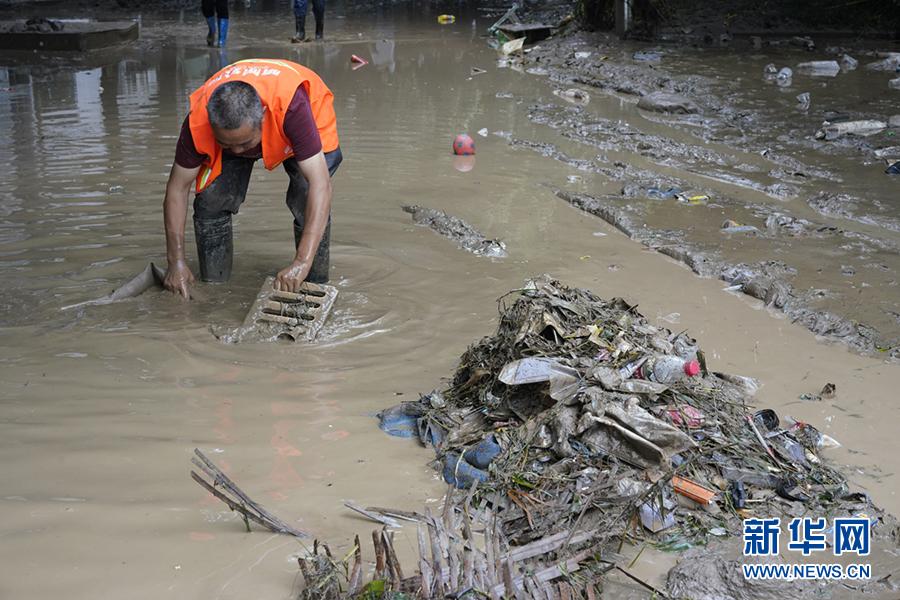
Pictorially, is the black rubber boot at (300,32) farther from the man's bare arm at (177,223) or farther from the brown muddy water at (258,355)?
the man's bare arm at (177,223)

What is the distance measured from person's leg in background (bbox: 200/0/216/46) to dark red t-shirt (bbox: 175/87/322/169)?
1117cm

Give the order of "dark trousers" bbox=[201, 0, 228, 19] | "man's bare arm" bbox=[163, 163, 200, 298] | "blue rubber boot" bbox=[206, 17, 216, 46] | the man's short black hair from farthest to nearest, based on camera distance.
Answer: "blue rubber boot" bbox=[206, 17, 216, 46], "dark trousers" bbox=[201, 0, 228, 19], "man's bare arm" bbox=[163, 163, 200, 298], the man's short black hair

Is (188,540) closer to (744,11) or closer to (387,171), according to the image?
(387,171)

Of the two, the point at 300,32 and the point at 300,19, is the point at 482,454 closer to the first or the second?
the point at 300,19

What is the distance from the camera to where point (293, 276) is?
13.5ft

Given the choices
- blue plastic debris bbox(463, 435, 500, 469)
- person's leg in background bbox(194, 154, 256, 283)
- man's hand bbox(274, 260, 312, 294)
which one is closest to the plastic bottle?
blue plastic debris bbox(463, 435, 500, 469)

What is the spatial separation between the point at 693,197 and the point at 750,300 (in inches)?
72.4

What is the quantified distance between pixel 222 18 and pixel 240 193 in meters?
10.9

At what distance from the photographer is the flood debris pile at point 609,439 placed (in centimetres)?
271

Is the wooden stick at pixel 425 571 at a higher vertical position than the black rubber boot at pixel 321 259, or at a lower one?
lower

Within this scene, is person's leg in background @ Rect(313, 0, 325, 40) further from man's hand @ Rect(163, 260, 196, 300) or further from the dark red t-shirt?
the dark red t-shirt

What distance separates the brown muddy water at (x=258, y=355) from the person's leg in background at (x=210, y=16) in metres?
6.55

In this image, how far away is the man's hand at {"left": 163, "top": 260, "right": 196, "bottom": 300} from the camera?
451cm

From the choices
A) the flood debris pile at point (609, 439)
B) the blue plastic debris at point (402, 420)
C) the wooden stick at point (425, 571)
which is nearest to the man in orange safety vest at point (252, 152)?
the blue plastic debris at point (402, 420)
